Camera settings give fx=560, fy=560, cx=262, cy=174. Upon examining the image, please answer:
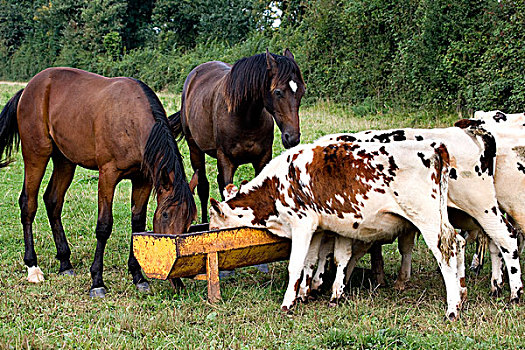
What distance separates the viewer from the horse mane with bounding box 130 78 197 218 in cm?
573

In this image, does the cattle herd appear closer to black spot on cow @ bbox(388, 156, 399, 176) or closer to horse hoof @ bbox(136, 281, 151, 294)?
black spot on cow @ bbox(388, 156, 399, 176)

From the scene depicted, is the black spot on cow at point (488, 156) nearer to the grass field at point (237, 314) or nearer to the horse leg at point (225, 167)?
the grass field at point (237, 314)

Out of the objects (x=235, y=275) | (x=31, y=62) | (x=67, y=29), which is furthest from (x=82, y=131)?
(x=31, y=62)

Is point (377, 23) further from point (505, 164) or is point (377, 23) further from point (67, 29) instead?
point (67, 29)

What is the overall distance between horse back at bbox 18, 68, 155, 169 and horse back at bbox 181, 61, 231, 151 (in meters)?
1.41

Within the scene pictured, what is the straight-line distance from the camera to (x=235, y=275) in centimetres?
677

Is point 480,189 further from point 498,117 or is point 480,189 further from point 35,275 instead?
point 35,275

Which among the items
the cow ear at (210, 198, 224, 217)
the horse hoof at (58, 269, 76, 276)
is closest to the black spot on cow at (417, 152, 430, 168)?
the cow ear at (210, 198, 224, 217)

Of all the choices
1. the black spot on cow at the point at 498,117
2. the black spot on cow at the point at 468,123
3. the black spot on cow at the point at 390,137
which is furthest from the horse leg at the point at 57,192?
the black spot on cow at the point at 498,117

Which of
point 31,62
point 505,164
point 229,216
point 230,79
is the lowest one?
point 31,62

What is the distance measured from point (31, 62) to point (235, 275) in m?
40.6

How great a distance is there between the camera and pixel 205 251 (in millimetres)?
5512

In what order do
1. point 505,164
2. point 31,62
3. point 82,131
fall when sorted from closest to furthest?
point 505,164, point 82,131, point 31,62

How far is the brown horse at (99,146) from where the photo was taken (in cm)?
582
